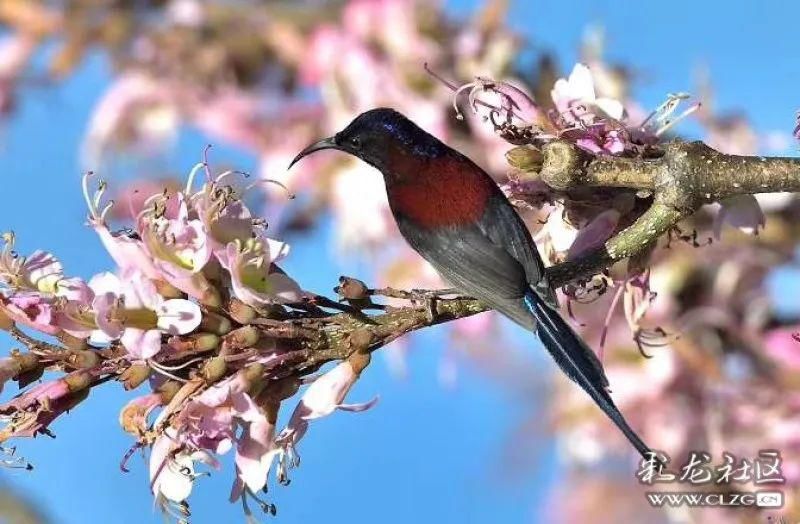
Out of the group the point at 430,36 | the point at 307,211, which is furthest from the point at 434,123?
the point at 307,211

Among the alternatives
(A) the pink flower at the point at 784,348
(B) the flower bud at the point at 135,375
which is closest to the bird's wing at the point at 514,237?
(B) the flower bud at the point at 135,375

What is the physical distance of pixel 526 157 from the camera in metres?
0.28

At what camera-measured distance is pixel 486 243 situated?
0.29 metres

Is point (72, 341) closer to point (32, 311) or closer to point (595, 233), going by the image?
point (32, 311)

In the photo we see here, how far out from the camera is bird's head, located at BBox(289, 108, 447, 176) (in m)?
0.33

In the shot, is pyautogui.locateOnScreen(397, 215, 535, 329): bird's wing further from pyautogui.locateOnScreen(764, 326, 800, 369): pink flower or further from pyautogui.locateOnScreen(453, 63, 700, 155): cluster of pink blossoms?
pyautogui.locateOnScreen(764, 326, 800, 369): pink flower

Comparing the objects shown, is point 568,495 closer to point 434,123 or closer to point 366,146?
point 434,123

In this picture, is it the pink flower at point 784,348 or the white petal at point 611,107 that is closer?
the white petal at point 611,107

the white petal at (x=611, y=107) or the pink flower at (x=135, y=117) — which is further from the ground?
the pink flower at (x=135, y=117)

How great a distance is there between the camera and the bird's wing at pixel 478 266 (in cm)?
28

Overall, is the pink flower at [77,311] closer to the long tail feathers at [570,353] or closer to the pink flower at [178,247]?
the pink flower at [178,247]

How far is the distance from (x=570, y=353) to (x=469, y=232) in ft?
0.16

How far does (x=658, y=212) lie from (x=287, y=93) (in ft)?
1.97

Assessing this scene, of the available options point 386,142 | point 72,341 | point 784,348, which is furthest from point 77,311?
point 784,348
